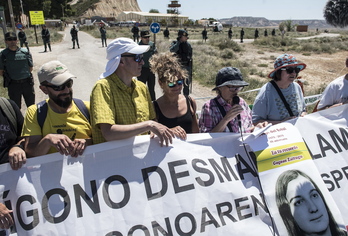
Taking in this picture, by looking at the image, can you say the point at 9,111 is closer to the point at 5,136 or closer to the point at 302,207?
the point at 5,136

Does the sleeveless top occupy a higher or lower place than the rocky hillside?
lower

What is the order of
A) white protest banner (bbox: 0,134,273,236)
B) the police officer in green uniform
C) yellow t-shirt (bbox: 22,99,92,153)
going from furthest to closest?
the police officer in green uniform
yellow t-shirt (bbox: 22,99,92,153)
white protest banner (bbox: 0,134,273,236)

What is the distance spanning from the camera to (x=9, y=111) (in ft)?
8.32

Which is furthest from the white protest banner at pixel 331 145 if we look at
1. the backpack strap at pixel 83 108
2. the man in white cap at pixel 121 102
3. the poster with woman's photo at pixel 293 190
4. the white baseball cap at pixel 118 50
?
the backpack strap at pixel 83 108

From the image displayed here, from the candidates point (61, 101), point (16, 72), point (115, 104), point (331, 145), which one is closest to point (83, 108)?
point (61, 101)

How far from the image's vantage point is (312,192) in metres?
2.57

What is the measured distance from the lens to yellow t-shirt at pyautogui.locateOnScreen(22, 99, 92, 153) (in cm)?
232

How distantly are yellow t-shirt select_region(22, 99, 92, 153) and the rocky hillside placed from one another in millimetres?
148533

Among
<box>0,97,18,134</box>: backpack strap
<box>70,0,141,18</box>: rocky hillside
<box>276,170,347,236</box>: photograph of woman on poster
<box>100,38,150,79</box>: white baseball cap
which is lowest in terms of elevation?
<box>276,170,347,236</box>: photograph of woman on poster

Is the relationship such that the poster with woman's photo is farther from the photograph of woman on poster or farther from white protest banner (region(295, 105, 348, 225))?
white protest banner (region(295, 105, 348, 225))

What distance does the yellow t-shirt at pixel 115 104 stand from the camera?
7.65ft

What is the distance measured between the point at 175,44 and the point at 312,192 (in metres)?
7.21

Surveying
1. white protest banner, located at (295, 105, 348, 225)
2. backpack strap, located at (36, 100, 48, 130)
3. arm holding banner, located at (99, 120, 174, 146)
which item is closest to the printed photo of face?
white protest banner, located at (295, 105, 348, 225)

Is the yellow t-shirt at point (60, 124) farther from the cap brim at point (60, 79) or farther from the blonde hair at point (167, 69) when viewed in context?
the blonde hair at point (167, 69)
